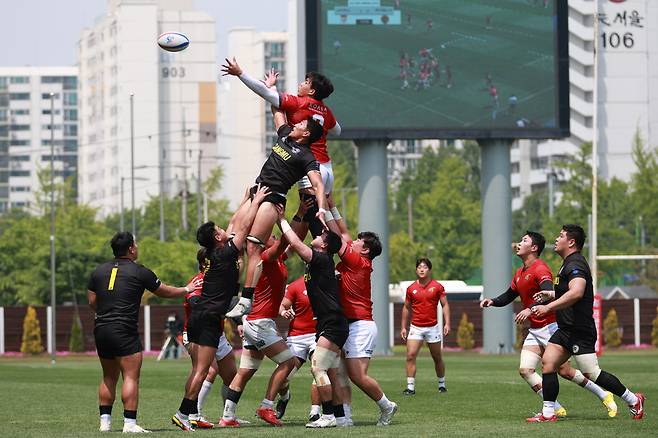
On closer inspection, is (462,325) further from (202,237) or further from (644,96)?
(644,96)

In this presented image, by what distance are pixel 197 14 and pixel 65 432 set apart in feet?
536

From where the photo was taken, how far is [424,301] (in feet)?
92.1

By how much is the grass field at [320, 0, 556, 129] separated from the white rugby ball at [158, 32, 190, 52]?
27980 mm

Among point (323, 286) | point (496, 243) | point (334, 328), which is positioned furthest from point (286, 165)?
point (496, 243)

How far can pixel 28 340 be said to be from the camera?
59000 mm

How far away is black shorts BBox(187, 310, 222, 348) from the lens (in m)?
17.9

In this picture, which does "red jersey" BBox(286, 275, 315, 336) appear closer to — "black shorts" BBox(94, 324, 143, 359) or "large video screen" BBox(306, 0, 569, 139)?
"black shorts" BBox(94, 324, 143, 359)

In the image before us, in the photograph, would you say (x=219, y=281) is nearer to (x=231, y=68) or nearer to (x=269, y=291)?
(x=269, y=291)

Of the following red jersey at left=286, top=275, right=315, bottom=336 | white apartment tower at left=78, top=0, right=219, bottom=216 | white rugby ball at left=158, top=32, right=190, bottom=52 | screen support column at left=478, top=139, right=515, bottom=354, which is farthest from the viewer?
white apartment tower at left=78, top=0, right=219, bottom=216

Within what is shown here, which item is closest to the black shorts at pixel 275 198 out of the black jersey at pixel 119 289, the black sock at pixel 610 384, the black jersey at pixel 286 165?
the black jersey at pixel 286 165

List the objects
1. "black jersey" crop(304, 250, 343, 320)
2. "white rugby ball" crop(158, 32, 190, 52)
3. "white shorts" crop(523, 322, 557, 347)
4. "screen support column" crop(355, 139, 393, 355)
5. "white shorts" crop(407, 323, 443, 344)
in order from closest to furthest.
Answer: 1. "black jersey" crop(304, 250, 343, 320)
2. "white rugby ball" crop(158, 32, 190, 52)
3. "white shorts" crop(523, 322, 557, 347)
4. "white shorts" crop(407, 323, 443, 344)
5. "screen support column" crop(355, 139, 393, 355)

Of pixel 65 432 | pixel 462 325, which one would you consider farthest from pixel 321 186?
pixel 462 325

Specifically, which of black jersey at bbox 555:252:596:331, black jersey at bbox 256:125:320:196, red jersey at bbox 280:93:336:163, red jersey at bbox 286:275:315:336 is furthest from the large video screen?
black jersey at bbox 256:125:320:196

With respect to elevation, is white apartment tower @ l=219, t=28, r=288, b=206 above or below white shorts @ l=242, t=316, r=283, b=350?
above
